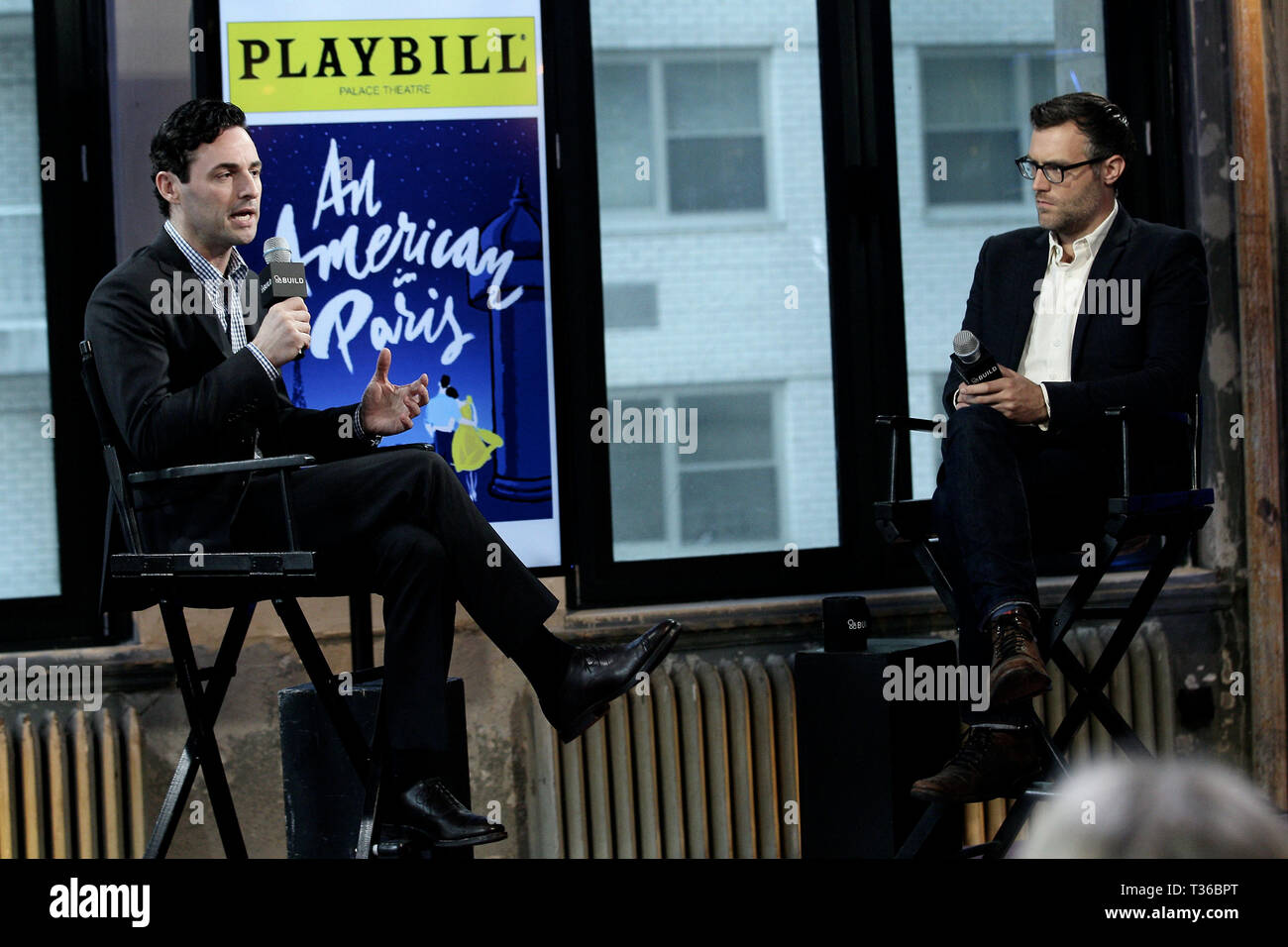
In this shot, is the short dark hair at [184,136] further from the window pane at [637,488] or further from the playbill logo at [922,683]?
the playbill logo at [922,683]

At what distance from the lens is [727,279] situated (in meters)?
3.77

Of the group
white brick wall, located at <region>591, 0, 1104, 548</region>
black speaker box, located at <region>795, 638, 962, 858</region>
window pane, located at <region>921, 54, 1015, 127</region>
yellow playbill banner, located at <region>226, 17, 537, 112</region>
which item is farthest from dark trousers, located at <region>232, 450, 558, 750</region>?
window pane, located at <region>921, 54, 1015, 127</region>

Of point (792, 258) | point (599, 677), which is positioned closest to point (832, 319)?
point (792, 258)

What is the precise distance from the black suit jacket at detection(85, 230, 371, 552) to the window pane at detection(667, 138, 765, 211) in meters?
1.47

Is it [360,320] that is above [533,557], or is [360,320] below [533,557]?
above

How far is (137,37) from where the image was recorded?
3395 millimetres

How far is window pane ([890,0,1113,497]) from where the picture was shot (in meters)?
3.81

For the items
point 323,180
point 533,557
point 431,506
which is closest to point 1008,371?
point 431,506

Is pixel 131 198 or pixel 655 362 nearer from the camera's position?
pixel 131 198

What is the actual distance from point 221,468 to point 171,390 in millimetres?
341

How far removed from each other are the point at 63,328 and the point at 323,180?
784 mm
